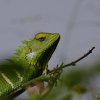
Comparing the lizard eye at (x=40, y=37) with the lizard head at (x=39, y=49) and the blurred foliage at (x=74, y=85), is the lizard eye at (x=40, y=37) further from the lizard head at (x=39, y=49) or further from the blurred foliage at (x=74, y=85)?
the blurred foliage at (x=74, y=85)

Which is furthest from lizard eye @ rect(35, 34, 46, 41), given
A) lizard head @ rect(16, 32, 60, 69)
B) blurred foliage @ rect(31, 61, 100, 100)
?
blurred foliage @ rect(31, 61, 100, 100)

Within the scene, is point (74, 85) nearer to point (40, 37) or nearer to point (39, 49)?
point (40, 37)

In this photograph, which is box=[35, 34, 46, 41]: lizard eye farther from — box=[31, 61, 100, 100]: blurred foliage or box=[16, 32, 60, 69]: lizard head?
box=[31, 61, 100, 100]: blurred foliage

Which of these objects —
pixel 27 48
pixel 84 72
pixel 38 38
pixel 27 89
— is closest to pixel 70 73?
pixel 84 72

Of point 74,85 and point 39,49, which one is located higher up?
point 74,85

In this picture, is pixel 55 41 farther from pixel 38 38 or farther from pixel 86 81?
pixel 86 81

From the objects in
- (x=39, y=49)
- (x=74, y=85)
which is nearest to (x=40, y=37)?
(x=39, y=49)

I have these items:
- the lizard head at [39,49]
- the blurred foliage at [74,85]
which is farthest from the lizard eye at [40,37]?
the blurred foliage at [74,85]

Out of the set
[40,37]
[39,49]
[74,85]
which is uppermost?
[74,85]
